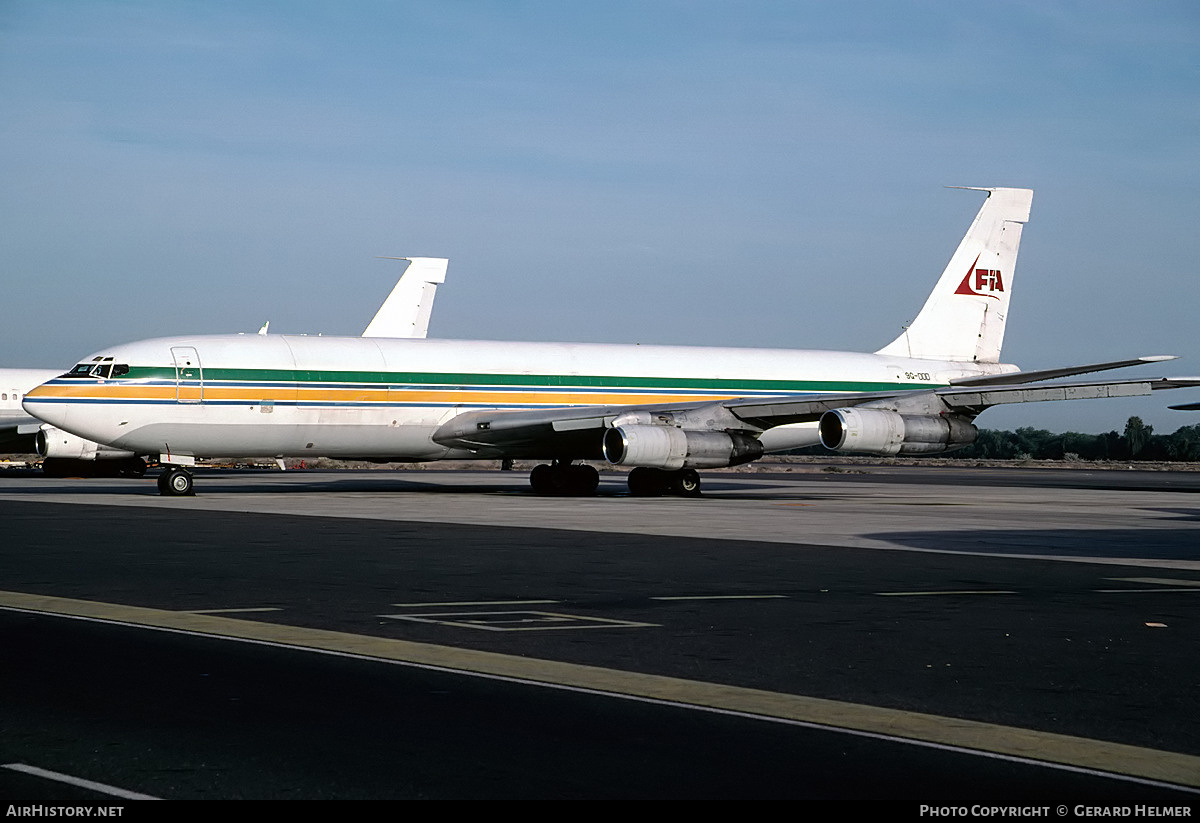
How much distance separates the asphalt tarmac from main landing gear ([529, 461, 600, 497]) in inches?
692

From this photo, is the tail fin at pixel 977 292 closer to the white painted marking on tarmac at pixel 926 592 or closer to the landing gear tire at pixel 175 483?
the landing gear tire at pixel 175 483

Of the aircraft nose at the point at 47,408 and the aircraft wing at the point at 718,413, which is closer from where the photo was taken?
the aircraft nose at the point at 47,408

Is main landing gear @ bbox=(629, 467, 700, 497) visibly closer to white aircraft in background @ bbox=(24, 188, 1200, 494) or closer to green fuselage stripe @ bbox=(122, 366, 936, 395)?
white aircraft in background @ bbox=(24, 188, 1200, 494)

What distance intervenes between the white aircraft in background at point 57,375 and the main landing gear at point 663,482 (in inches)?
645

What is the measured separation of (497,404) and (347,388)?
15.1 ft

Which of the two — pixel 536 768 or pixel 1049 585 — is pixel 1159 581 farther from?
pixel 536 768

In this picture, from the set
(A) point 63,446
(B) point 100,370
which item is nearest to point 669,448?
(B) point 100,370

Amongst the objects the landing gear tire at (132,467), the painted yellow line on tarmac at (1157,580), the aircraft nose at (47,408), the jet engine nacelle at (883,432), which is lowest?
the landing gear tire at (132,467)

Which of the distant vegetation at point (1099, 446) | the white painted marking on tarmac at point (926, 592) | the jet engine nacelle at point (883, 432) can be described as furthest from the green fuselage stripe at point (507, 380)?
the distant vegetation at point (1099, 446)

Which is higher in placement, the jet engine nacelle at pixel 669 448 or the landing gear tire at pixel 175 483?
the jet engine nacelle at pixel 669 448

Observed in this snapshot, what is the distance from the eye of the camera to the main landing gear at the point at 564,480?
136ft

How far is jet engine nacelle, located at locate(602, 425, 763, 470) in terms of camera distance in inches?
1441

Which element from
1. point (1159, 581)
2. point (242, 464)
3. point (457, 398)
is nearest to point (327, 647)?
point (1159, 581)

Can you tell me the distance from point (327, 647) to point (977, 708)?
210 inches
